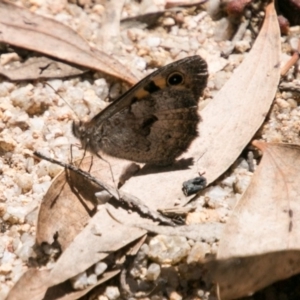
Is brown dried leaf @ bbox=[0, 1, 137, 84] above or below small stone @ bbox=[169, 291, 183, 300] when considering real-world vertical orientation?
above

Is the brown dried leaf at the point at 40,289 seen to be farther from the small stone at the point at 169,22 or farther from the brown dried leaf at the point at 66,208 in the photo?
the small stone at the point at 169,22

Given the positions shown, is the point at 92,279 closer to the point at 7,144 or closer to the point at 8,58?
the point at 7,144

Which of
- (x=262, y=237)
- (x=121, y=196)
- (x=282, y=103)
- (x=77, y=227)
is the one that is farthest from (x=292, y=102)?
(x=77, y=227)

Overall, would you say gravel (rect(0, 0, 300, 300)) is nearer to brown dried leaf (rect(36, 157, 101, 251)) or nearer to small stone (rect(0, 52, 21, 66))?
small stone (rect(0, 52, 21, 66))

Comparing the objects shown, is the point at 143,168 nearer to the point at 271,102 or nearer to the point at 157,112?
the point at 157,112

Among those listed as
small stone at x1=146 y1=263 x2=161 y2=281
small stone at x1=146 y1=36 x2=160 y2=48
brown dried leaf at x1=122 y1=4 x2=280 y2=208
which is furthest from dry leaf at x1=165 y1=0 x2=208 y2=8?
small stone at x1=146 y1=263 x2=161 y2=281

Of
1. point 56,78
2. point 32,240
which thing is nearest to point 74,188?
point 32,240
